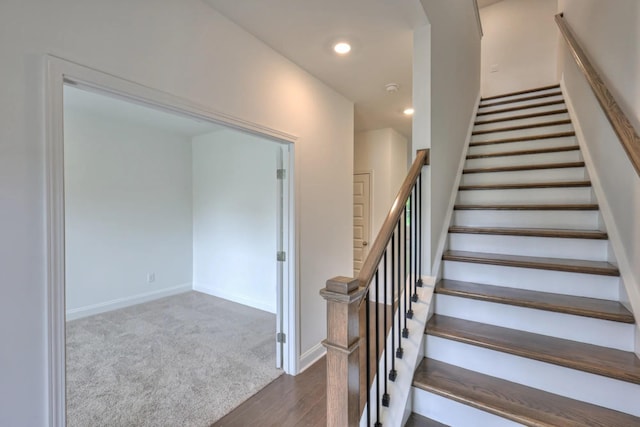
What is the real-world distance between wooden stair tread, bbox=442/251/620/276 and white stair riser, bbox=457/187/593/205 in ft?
1.88

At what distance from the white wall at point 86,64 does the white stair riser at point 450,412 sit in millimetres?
1346

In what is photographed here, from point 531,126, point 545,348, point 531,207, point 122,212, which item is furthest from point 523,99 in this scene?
point 122,212

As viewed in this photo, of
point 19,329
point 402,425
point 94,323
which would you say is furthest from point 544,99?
point 94,323

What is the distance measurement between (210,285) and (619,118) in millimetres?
4976

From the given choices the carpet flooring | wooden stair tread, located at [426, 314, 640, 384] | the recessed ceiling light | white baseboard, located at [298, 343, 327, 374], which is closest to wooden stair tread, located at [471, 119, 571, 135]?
the recessed ceiling light

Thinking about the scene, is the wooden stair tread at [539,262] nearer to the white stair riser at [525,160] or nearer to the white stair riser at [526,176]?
the white stair riser at [526,176]

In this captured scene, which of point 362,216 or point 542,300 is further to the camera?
point 362,216

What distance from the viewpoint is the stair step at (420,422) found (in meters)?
1.41

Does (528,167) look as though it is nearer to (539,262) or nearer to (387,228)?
(539,262)

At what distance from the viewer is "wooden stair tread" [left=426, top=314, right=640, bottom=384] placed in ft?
3.97

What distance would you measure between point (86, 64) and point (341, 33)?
1550 millimetres

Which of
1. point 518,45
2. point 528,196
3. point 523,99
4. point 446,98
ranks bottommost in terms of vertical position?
point 528,196

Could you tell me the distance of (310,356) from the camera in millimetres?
2721

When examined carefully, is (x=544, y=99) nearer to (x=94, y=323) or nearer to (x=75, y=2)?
(x=75, y=2)
